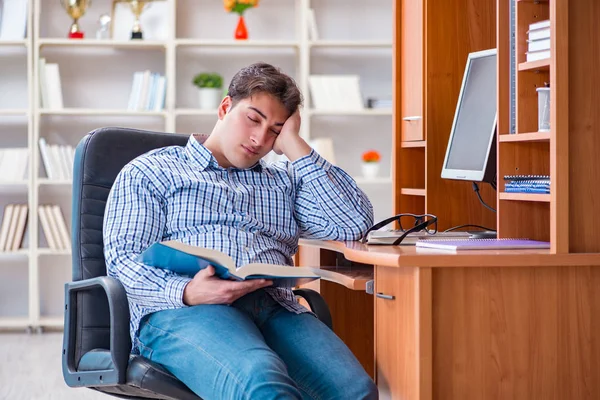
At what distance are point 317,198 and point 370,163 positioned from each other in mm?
2575

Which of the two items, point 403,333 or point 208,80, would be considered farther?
point 208,80

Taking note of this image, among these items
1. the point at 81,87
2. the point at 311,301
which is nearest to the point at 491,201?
the point at 311,301

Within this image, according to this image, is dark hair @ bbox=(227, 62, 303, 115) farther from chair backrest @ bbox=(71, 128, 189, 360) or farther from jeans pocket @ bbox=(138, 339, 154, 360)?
jeans pocket @ bbox=(138, 339, 154, 360)

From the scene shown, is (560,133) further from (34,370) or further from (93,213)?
(34,370)

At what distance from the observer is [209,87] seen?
475 cm

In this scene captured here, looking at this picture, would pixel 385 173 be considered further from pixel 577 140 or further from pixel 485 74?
pixel 577 140

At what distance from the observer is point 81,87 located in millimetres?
4930

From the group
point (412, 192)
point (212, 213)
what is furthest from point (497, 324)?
point (412, 192)

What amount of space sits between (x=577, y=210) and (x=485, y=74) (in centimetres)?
81

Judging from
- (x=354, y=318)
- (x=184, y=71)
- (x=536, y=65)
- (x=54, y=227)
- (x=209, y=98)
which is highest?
(x=184, y=71)

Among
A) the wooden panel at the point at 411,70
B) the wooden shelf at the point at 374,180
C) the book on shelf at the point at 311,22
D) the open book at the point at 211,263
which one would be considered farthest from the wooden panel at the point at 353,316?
the book on shelf at the point at 311,22

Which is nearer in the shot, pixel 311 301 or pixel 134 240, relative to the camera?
pixel 134 240

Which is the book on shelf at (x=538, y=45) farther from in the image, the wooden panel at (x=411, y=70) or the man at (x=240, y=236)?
the wooden panel at (x=411, y=70)

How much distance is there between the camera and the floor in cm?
338
